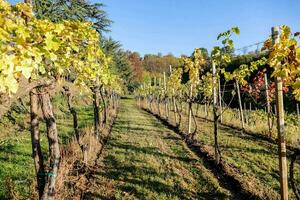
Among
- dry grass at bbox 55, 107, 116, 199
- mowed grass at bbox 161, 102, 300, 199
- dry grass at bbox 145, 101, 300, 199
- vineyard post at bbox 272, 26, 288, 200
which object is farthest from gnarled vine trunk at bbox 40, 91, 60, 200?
mowed grass at bbox 161, 102, 300, 199

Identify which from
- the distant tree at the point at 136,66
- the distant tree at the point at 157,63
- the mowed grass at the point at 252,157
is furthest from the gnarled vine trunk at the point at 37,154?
the distant tree at the point at 157,63

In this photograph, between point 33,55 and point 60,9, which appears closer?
point 33,55

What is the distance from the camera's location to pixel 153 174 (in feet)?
29.7

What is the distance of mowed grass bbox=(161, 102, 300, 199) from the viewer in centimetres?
828

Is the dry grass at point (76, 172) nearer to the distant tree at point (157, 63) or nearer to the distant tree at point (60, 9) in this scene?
Answer: the distant tree at point (60, 9)

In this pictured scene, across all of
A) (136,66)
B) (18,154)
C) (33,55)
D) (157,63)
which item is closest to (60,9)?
(18,154)

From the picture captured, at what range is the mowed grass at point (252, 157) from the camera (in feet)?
27.2

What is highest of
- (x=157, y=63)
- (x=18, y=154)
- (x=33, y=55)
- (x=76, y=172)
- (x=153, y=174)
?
(x=157, y=63)

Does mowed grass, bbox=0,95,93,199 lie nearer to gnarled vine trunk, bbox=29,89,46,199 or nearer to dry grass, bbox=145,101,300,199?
gnarled vine trunk, bbox=29,89,46,199

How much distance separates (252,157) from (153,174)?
11.2 feet

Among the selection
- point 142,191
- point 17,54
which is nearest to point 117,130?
point 142,191

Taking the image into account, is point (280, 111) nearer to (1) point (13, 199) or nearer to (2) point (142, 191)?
(2) point (142, 191)

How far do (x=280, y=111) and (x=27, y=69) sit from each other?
450 centimetres

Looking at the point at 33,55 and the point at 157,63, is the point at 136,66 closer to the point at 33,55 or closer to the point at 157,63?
the point at 157,63
